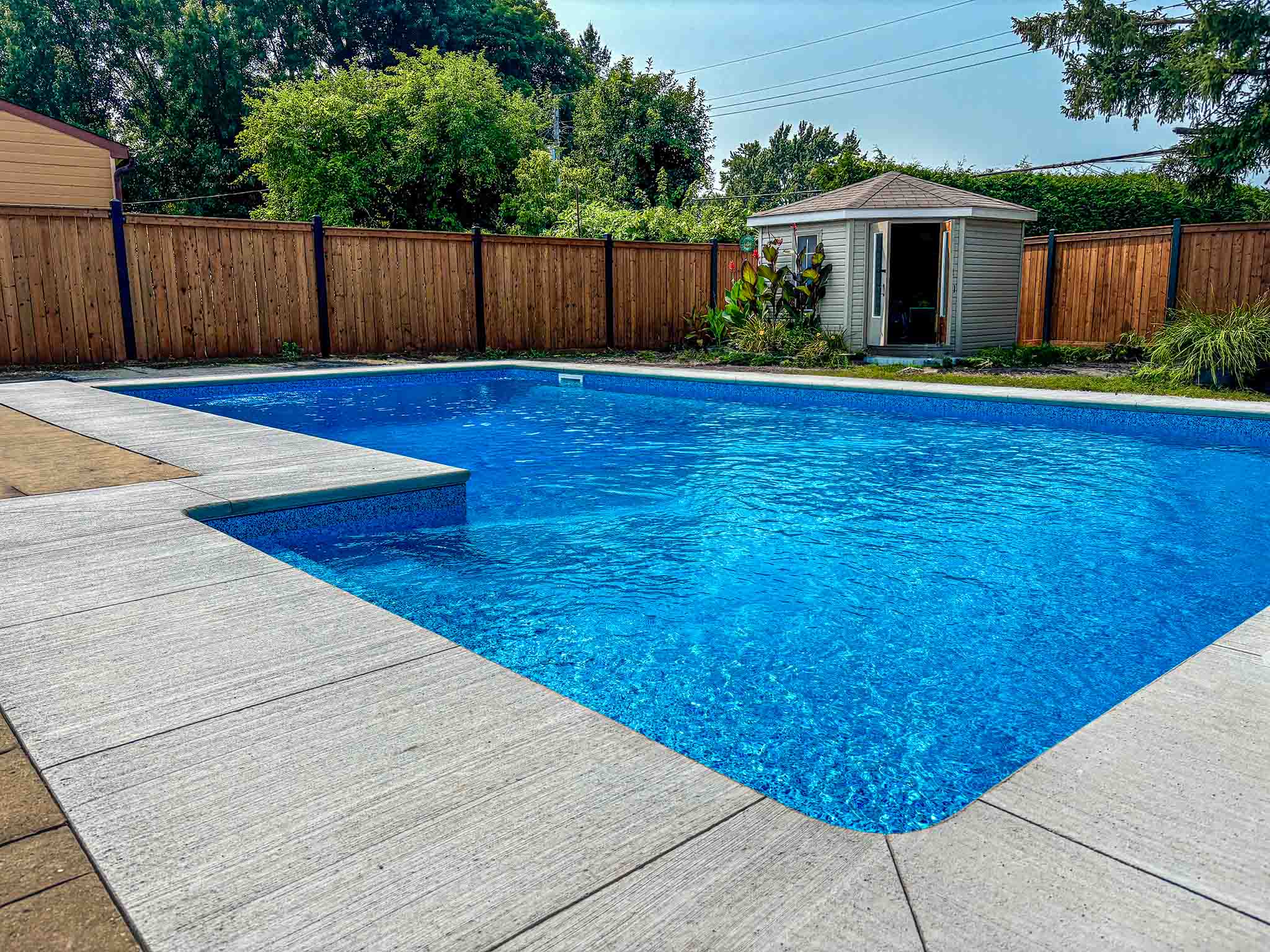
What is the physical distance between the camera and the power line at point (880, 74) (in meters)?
27.2

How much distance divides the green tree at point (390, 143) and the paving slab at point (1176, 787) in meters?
18.9

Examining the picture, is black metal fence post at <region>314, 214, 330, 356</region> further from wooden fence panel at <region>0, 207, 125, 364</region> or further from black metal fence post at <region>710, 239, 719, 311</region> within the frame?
black metal fence post at <region>710, 239, 719, 311</region>

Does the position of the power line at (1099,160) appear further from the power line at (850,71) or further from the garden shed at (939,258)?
the garden shed at (939,258)

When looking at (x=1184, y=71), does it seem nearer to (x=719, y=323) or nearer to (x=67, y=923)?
(x=719, y=323)

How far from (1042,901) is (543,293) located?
43.7 feet

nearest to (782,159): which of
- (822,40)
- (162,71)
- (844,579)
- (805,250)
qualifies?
(822,40)

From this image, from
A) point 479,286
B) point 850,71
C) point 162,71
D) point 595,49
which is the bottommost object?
point 479,286

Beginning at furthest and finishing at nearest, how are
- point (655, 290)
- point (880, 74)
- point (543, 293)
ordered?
point (880, 74)
point (655, 290)
point (543, 293)

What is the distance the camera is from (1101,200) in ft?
58.1

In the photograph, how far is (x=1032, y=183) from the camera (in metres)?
18.0

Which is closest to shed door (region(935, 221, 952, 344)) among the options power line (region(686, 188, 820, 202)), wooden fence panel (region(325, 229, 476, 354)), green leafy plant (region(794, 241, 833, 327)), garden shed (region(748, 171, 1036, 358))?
garden shed (region(748, 171, 1036, 358))

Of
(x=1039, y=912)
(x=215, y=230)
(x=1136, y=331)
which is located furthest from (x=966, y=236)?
(x=1039, y=912)

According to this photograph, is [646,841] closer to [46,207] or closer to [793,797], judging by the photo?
[793,797]

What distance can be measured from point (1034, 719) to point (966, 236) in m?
10.9
